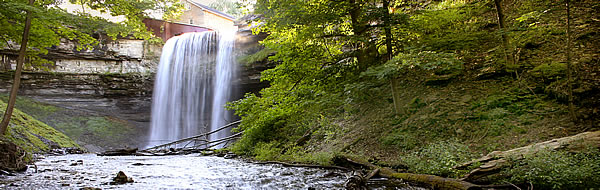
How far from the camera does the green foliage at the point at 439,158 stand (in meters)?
4.84

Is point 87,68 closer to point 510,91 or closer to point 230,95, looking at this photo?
point 230,95

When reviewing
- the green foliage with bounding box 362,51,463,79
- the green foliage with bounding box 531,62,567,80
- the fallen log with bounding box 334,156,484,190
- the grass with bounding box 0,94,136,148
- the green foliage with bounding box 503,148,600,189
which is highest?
the green foliage with bounding box 362,51,463,79

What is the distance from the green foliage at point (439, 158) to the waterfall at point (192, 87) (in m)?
19.7

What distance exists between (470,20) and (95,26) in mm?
11360

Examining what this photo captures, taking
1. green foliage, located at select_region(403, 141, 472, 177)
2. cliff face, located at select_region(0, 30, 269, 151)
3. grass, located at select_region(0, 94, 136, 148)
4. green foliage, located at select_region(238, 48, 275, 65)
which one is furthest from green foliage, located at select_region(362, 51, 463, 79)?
grass, located at select_region(0, 94, 136, 148)

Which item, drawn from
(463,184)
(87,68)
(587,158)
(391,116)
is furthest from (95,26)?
(87,68)

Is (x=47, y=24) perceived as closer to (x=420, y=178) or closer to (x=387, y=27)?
(x=387, y=27)

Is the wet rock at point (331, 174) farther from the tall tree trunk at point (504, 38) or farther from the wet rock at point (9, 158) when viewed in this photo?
the wet rock at point (9, 158)

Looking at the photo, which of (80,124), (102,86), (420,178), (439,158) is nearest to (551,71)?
(439,158)

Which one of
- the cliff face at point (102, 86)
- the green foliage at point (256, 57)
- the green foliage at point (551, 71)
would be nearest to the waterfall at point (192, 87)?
the cliff face at point (102, 86)

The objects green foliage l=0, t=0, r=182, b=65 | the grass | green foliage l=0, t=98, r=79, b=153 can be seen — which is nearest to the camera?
green foliage l=0, t=0, r=182, b=65

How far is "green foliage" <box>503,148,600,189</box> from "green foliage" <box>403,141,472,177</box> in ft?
2.57

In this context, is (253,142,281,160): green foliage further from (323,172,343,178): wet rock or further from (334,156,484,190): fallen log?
(323,172,343,178): wet rock

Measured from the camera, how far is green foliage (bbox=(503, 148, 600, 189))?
11.3 feet
